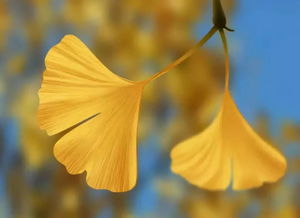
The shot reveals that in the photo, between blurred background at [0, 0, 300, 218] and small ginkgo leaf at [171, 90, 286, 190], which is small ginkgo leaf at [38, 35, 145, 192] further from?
blurred background at [0, 0, 300, 218]

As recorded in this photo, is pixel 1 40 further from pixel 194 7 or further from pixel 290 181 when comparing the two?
pixel 290 181

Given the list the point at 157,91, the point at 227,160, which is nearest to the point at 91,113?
the point at 227,160

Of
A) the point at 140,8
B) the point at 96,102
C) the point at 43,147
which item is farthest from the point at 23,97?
the point at 96,102

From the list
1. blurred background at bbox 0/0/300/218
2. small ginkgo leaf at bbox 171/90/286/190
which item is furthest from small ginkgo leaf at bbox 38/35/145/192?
blurred background at bbox 0/0/300/218

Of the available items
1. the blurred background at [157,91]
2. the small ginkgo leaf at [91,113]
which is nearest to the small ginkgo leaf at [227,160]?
the small ginkgo leaf at [91,113]

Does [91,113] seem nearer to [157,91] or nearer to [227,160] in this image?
[227,160]
